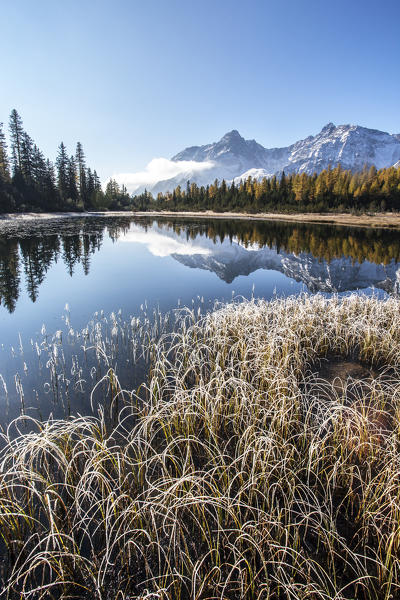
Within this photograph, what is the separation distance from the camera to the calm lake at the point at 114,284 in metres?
5.50

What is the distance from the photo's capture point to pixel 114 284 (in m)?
12.8

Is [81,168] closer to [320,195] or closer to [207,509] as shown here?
[320,195]

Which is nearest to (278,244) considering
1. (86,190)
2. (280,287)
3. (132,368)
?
(280,287)

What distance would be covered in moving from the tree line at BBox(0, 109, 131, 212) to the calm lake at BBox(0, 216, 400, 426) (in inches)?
1204

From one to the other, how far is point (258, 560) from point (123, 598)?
1.14 m

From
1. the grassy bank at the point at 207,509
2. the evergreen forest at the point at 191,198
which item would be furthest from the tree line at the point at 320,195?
the grassy bank at the point at 207,509

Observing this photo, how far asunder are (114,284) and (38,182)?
198ft

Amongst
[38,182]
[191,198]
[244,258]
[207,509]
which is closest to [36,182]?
[38,182]

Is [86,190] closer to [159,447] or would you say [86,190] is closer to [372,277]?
[372,277]

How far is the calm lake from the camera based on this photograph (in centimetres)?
550

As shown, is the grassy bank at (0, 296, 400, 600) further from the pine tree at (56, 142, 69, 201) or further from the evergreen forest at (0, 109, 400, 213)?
the pine tree at (56, 142, 69, 201)

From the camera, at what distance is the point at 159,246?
2470 cm

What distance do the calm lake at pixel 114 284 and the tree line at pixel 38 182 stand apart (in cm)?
3058

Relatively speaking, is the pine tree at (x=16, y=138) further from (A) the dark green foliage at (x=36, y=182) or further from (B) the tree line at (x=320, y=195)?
(B) the tree line at (x=320, y=195)
